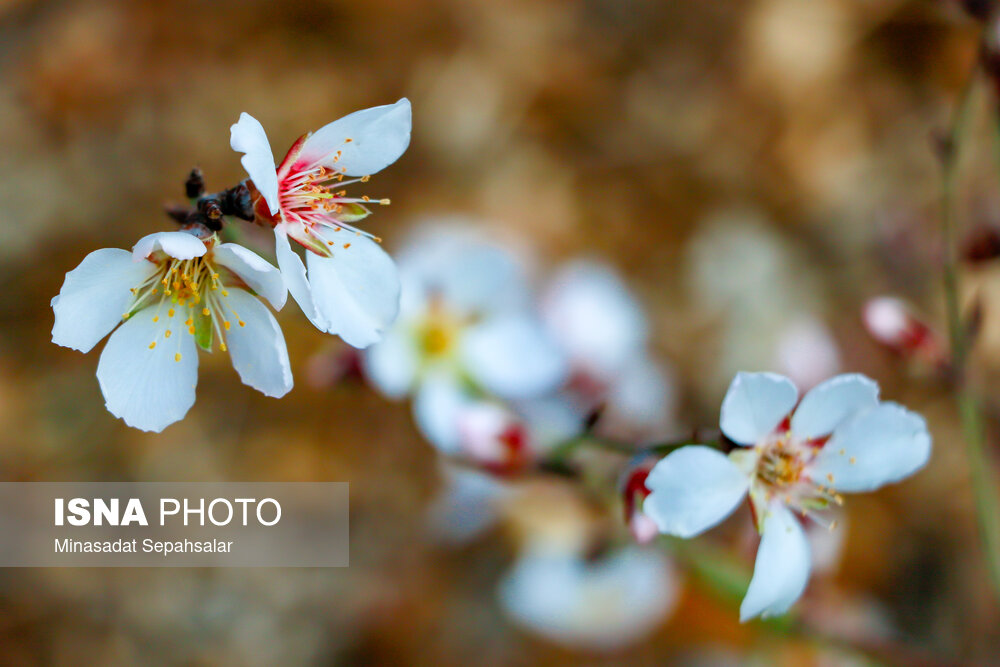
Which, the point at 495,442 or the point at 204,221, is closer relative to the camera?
the point at 204,221

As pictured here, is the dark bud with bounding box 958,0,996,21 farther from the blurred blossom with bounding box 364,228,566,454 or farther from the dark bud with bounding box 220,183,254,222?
the dark bud with bounding box 220,183,254,222

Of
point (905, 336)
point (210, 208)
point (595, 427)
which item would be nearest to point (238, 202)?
point (210, 208)

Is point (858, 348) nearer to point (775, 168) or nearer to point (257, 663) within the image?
point (775, 168)

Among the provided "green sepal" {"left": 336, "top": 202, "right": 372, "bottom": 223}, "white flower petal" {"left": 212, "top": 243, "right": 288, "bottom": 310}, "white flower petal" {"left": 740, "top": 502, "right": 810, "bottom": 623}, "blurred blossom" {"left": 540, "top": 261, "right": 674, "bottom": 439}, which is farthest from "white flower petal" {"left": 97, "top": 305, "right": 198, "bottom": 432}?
"blurred blossom" {"left": 540, "top": 261, "right": 674, "bottom": 439}

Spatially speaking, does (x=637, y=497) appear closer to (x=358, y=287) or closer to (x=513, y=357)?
(x=358, y=287)

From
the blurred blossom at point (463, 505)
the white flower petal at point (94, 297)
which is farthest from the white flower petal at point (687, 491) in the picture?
the blurred blossom at point (463, 505)

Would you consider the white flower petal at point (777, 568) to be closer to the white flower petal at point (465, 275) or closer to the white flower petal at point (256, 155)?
the white flower petal at point (256, 155)
